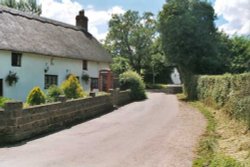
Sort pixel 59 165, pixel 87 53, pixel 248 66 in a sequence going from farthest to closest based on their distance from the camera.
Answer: pixel 248 66, pixel 87 53, pixel 59 165

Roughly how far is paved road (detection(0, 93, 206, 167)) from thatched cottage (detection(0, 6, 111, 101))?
373 inches

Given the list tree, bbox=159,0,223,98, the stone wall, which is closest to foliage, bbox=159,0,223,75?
tree, bbox=159,0,223,98

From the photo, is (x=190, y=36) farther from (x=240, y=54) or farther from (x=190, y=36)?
(x=240, y=54)

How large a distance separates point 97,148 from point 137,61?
5275cm

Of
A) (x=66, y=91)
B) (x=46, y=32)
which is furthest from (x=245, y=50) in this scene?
(x=66, y=91)

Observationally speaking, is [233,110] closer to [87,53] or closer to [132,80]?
[132,80]

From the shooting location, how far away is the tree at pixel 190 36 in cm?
3184

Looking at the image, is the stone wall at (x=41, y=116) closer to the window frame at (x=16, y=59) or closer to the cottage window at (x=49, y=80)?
the window frame at (x=16, y=59)

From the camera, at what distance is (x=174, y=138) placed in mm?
12352

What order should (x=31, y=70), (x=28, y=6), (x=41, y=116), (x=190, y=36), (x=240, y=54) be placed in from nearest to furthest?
(x=41, y=116), (x=31, y=70), (x=190, y=36), (x=240, y=54), (x=28, y=6)

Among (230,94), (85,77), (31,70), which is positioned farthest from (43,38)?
(230,94)

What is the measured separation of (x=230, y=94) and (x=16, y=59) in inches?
565

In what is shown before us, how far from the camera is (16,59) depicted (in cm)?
2362

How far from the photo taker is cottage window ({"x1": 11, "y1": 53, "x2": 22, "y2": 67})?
23.3m
